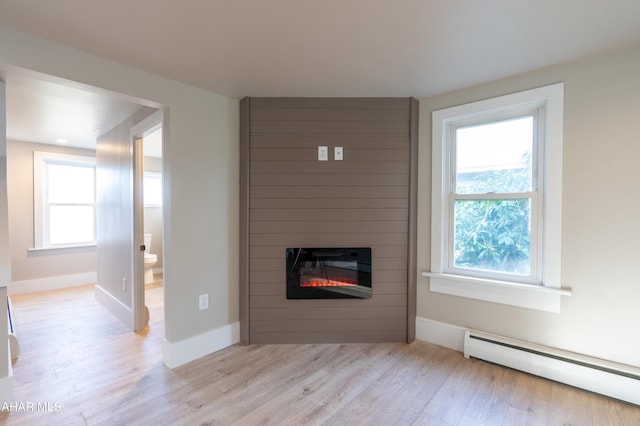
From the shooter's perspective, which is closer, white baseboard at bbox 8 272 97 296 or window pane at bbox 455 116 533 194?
window pane at bbox 455 116 533 194

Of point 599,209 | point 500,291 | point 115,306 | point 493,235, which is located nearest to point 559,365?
point 500,291

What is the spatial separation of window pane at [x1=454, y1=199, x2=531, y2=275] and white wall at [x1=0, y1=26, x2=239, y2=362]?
2048 mm

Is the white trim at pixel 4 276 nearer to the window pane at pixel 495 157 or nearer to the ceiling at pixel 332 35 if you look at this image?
the ceiling at pixel 332 35

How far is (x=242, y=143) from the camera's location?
2.51m

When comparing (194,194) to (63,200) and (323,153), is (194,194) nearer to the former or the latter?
(323,153)

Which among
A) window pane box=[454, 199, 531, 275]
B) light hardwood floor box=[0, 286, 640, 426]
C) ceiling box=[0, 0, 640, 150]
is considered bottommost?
light hardwood floor box=[0, 286, 640, 426]

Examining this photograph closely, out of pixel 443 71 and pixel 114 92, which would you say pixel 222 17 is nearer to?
pixel 114 92

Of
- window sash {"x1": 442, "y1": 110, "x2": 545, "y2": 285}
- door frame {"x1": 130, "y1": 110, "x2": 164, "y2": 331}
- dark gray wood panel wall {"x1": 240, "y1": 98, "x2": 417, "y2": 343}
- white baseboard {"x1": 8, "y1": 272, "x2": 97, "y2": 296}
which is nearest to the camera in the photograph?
window sash {"x1": 442, "y1": 110, "x2": 545, "y2": 285}

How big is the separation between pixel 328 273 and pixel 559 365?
1.76 metres

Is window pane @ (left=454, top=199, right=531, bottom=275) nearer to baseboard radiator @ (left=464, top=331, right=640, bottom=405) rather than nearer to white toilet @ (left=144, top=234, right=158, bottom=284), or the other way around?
baseboard radiator @ (left=464, top=331, right=640, bottom=405)

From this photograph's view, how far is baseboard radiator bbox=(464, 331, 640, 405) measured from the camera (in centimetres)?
171

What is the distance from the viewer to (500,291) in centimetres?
219

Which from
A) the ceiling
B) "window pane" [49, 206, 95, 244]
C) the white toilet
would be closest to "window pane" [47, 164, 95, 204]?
"window pane" [49, 206, 95, 244]

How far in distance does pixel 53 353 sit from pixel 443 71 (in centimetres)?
387
